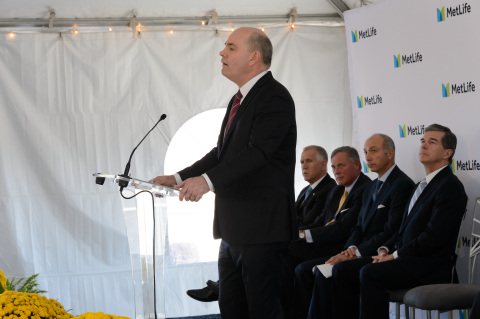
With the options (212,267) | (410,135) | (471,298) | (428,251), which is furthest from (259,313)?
(212,267)

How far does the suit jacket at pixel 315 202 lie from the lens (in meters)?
5.42

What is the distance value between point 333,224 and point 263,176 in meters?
2.34

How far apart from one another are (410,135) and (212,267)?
2.18 m

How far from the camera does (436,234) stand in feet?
13.2

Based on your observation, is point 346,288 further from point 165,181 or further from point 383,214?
point 165,181

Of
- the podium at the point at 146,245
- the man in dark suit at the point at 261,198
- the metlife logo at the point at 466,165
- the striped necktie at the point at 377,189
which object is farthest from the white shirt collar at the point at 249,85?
the metlife logo at the point at 466,165

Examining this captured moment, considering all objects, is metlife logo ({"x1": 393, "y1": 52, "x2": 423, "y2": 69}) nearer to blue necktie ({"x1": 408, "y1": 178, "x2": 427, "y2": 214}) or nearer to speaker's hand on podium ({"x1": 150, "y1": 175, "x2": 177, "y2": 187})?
blue necktie ({"x1": 408, "y1": 178, "x2": 427, "y2": 214})

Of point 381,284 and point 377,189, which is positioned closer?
point 381,284

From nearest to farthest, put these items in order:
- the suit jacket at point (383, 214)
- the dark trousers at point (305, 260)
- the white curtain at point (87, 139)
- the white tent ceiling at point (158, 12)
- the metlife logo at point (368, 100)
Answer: the suit jacket at point (383, 214) → the dark trousers at point (305, 260) → the metlife logo at point (368, 100) → the white tent ceiling at point (158, 12) → the white curtain at point (87, 139)

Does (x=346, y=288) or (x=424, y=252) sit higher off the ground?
(x=424, y=252)

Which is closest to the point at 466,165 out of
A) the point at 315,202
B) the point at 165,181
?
the point at 315,202

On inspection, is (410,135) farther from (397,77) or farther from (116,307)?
(116,307)

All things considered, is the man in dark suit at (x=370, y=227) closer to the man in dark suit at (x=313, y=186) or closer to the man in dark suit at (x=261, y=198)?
the man in dark suit at (x=313, y=186)

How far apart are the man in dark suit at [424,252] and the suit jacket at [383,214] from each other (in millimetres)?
291
